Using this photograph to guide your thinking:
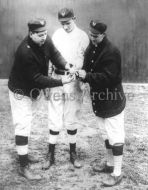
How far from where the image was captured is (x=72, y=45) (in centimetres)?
530

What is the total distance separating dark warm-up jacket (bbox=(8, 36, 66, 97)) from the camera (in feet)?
15.8

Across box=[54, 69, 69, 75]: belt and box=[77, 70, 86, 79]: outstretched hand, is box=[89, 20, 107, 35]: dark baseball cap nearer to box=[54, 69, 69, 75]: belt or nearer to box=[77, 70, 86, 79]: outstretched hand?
box=[77, 70, 86, 79]: outstretched hand

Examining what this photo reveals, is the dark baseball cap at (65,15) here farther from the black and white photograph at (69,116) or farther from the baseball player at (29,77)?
the baseball player at (29,77)

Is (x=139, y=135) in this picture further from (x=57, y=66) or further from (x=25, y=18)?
(x=25, y=18)

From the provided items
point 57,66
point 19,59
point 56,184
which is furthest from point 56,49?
point 56,184

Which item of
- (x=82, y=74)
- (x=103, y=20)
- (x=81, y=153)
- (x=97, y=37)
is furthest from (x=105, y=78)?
(x=103, y=20)

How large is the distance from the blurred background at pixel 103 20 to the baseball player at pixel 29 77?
128 inches

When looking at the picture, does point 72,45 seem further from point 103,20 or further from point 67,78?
point 103,20

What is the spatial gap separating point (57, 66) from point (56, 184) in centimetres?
159

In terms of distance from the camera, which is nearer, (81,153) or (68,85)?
(68,85)

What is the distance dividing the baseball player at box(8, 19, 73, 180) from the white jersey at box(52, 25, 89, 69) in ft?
0.50

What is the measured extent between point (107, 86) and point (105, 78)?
17 centimetres

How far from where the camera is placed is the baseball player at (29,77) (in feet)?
15.8

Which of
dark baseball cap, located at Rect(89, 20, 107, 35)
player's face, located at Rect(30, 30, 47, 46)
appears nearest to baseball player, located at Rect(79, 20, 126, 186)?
dark baseball cap, located at Rect(89, 20, 107, 35)
